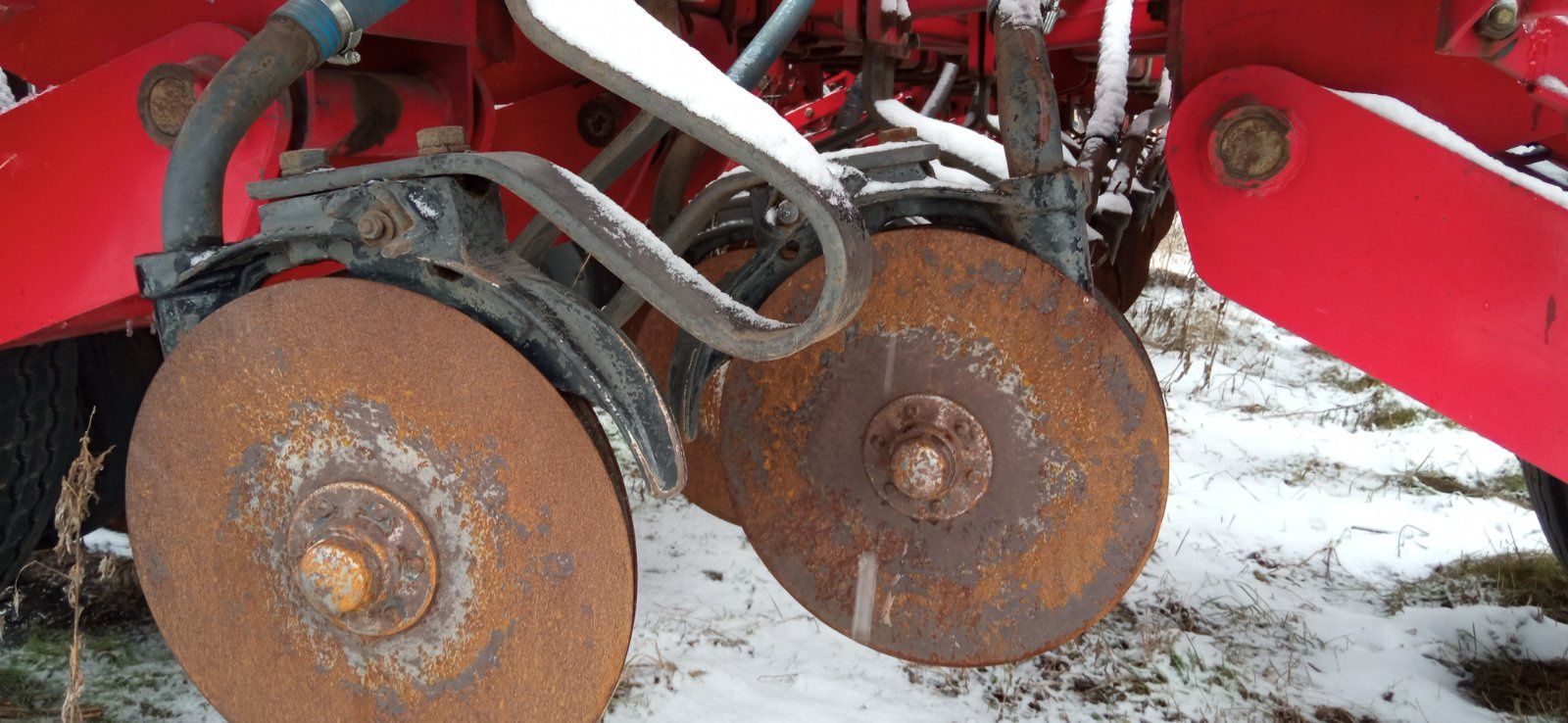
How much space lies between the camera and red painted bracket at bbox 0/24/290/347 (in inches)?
47.1

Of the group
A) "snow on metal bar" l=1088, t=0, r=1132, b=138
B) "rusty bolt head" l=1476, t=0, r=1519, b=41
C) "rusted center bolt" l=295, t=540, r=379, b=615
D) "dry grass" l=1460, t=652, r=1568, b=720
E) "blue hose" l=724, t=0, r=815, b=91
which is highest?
"snow on metal bar" l=1088, t=0, r=1132, b=138

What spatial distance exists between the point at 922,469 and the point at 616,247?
524 mm

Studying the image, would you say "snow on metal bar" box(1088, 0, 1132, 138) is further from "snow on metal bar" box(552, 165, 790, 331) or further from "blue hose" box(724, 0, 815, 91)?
"snow on metal bar" box(552, 165, 790, 331)

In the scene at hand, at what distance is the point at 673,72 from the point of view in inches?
35.4

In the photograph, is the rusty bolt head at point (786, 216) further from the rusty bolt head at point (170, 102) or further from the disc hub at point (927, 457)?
the rusty bolt head at point (170, 102)

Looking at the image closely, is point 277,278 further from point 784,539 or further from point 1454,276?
point 1454,276

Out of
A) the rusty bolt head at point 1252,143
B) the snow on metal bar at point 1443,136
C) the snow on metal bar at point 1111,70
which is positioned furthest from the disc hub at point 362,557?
A: the snow on metal bar at point 1111,70

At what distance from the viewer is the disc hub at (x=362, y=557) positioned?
93cm

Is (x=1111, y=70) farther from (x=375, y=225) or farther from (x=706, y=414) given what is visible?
(x=375, y=225)

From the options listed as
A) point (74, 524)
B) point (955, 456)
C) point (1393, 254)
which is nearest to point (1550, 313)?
point (1393, 254)

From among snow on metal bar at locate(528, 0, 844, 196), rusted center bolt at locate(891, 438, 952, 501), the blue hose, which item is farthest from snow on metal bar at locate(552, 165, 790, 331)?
the blue hose

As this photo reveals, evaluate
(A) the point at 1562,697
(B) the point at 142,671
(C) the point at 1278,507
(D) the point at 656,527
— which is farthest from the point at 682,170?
(C) the point at 1278,507

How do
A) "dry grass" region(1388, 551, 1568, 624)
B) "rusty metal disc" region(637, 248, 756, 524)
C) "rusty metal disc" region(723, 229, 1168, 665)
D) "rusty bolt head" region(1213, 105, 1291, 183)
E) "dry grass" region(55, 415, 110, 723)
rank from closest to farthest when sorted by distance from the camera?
"rusty bolt head" region(1213, 105, 1291, 183) → "rusty metal disc" region(723, 229, 1168, 665) → "dry grass" region(55, 415, 110, 723) → "rusty metal disc" region(637, 248, 756, 524) → "dry grass" region(1388, 551, 1568, 624)

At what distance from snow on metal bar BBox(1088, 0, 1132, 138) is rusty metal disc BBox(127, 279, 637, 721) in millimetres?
1320
